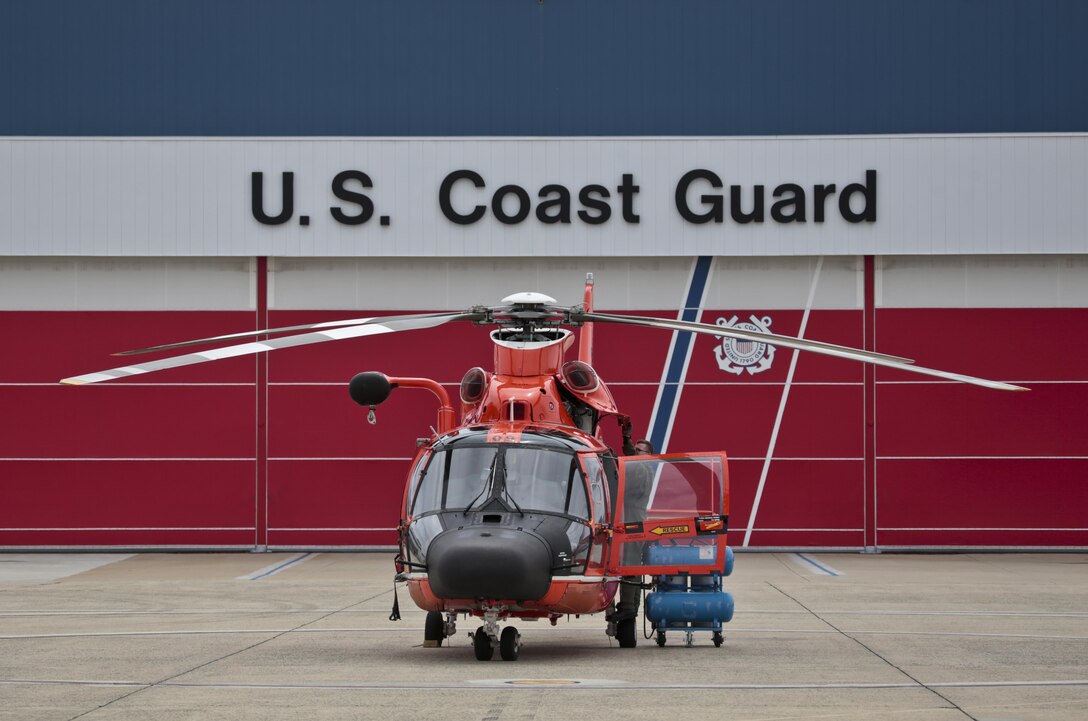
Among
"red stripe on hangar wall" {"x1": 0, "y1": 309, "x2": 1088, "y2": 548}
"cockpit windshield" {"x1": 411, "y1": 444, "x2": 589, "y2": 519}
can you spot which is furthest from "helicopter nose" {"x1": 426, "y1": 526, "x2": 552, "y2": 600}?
"red stripe on hangar wall" {"x1": 0, "y1": 309, "x2": 1088, "y2": 548}

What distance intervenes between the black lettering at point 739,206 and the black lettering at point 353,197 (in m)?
6.20

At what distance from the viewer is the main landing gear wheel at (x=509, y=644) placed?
12.1m

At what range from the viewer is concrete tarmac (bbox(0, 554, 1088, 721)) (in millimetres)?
9633

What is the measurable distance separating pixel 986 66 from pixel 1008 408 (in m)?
6.10

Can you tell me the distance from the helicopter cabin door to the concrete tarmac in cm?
82

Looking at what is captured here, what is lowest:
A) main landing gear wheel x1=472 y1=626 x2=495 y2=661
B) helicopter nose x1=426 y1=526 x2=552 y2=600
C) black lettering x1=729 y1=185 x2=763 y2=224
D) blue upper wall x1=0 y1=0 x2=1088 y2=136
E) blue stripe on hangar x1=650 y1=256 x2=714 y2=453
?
main landing gear wheel x1=472 y1=626 x2=495 y2=661

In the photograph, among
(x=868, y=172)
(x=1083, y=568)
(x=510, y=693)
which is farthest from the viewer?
(x=868, y=172)

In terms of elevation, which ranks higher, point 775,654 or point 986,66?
point 986,66

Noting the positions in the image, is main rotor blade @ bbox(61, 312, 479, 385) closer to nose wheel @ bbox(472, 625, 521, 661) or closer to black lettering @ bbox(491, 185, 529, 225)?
nose wheel @ bbox(472, 625, 521, 661)

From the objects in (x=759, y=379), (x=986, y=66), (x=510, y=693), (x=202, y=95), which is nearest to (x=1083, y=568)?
(x=759, y=379)

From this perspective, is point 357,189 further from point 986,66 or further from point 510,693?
point 510,693

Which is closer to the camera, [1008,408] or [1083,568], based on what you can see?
[1083,568]

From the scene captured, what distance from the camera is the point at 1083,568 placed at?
22.7 metres

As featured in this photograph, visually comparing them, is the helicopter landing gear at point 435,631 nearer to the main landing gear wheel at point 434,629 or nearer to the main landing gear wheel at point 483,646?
the main landing gear wheel at point 434,629
